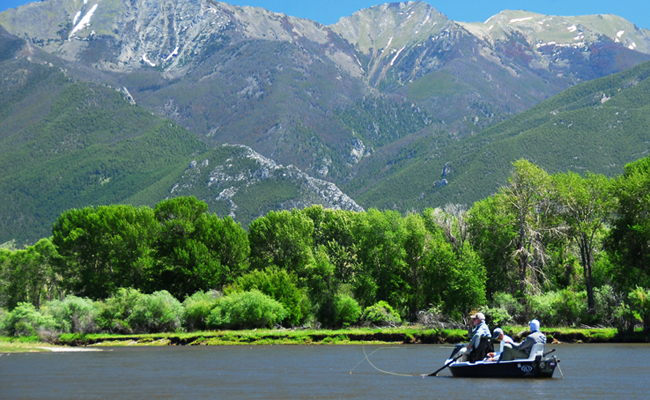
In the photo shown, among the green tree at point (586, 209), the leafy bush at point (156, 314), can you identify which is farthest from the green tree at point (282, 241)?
the green tree at point (586, 209)

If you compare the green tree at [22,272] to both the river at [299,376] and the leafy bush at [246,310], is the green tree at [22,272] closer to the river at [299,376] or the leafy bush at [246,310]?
the leafy bush at [246,310]

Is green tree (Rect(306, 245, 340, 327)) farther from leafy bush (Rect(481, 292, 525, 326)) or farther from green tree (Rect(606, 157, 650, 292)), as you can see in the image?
green tree (Rect(606, 157, 650, 292))

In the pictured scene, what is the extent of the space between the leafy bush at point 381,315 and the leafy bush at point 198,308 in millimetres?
17383

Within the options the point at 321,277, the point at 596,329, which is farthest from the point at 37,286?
the point at 596,329

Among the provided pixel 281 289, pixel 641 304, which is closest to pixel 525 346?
pixel 641 304

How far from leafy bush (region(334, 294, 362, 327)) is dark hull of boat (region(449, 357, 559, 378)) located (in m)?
39.1

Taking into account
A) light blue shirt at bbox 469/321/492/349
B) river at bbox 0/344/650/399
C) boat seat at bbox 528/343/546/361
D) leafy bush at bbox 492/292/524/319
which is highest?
leafy bush at bbox 492/292/524/319

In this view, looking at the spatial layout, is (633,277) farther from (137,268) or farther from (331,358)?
(137,268)

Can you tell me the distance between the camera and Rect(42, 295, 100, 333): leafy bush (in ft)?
266

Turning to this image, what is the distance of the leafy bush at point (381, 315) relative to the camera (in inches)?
3196

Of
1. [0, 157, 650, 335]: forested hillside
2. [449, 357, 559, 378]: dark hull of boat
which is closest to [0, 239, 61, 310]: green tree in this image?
[0, 157, 650, 335]: forested hillside

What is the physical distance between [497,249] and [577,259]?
10150mm

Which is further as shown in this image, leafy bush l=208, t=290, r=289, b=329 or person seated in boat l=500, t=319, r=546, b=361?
leafy bush l=208, t=290, r=289, b=329

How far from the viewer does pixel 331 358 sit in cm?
5616
